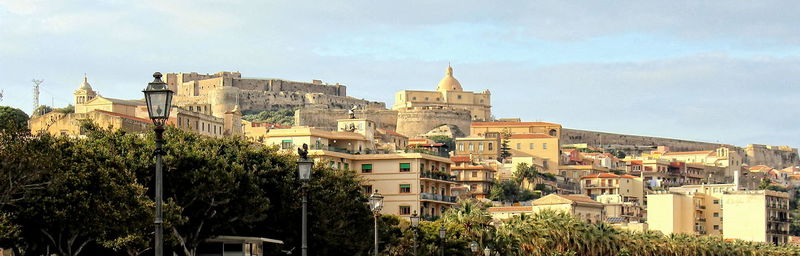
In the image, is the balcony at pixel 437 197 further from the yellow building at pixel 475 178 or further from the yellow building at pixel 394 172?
the yellow building at pixel 475 178

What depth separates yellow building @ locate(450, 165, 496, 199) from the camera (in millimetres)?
150750

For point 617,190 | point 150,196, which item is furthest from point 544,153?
point 150,196

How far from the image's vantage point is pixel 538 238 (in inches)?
3125

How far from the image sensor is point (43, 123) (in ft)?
335

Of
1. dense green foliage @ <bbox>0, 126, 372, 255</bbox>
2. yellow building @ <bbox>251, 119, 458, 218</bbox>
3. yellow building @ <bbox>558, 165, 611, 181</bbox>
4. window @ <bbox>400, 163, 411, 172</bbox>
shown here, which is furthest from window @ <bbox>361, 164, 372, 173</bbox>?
yellow building @ <bbox>558, 165, 611, 181</bbox>

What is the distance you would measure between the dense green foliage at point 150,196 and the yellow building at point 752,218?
275ft

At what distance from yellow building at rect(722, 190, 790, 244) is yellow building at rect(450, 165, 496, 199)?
23.0 m

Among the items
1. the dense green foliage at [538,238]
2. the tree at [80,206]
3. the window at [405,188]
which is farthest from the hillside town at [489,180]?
the tree at [80,206]

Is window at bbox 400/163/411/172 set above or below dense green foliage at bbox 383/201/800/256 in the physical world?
above

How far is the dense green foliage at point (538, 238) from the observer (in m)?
71.8

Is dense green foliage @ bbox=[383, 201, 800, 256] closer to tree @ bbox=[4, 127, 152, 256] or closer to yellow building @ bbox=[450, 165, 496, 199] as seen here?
tree @ bbox=[4, 127, 152, 256]

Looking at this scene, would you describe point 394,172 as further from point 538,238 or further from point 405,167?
point 538,238

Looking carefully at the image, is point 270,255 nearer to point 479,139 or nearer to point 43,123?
point 43,123

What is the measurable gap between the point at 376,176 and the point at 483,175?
66.0 metres
